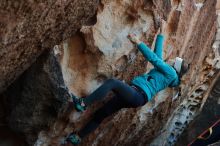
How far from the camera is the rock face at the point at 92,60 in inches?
214

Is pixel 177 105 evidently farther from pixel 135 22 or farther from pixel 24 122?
pixel 24 122

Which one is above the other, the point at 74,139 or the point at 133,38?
the point at 133,38

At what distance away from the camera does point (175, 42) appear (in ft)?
25.5

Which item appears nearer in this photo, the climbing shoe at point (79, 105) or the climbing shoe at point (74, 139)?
the climbing shoe at point (79, 105)

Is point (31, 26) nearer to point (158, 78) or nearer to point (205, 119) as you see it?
point (158, 78)

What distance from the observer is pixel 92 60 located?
6352 millimetres

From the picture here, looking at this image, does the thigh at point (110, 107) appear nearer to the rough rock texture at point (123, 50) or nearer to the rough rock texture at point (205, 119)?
the rough rock texture at point (123, 50)

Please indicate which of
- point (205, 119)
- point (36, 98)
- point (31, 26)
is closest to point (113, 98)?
point (36, 98)

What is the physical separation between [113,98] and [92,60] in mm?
610

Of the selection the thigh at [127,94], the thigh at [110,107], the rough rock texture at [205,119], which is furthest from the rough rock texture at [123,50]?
the rough rock texture at [205,119]

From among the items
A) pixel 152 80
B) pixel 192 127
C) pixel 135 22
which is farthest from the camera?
pixel 192 127

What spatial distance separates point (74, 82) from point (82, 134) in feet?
2.34

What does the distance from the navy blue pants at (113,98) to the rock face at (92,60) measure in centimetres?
30

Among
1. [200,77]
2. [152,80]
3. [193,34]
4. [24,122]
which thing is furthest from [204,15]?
[24,122]
